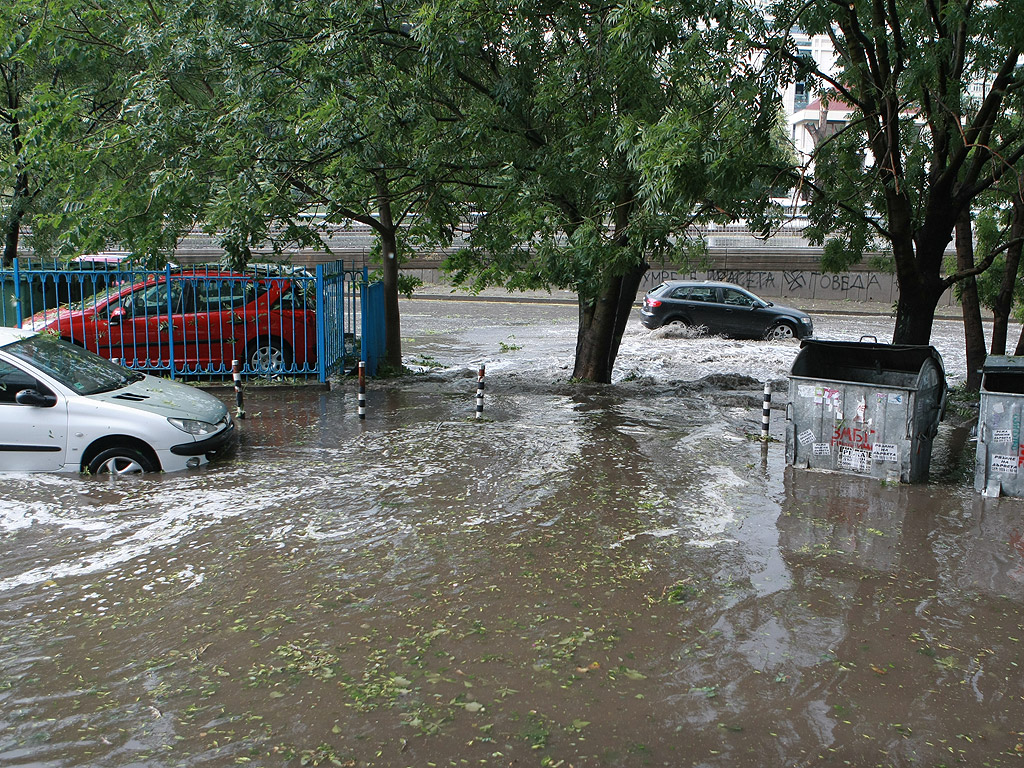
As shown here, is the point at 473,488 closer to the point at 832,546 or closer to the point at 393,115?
the point at 832,546

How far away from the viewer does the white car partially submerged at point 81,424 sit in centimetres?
812

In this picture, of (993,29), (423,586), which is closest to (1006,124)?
(993,29)

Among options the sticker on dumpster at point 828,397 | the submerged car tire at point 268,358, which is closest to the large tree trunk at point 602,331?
the submerged car tire at point 268,358

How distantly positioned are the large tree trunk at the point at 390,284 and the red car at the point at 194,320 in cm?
215

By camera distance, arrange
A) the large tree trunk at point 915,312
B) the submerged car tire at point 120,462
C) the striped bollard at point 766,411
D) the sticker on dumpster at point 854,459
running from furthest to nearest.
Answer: the large tree trunk at point 915,312 → the striped bollard at point 766,411 → the sticker on dumpster at point 854,459 → the submerged car tire at point 120,462

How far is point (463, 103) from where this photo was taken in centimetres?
1177

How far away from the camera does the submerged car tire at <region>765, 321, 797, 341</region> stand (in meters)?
21.8

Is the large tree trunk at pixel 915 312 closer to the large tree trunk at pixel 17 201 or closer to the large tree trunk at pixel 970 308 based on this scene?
the large tree trunk at pixel 970 308

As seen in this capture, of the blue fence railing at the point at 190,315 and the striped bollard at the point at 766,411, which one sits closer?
the striped bollard at the point at 766,411

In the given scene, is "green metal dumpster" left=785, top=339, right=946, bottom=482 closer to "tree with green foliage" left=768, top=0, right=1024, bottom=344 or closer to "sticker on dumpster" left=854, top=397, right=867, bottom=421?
"sticker on dumpster" left=854, top=397, right=867, bottom=421

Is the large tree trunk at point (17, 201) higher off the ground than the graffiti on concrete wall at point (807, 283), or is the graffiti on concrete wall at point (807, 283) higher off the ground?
the large tree trunk at point (17, 201)

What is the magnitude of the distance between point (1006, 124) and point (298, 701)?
40.4ft

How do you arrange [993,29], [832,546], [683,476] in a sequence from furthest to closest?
[993,29], [683,476], [832,546]

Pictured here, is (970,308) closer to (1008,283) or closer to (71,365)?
(1008,283)
